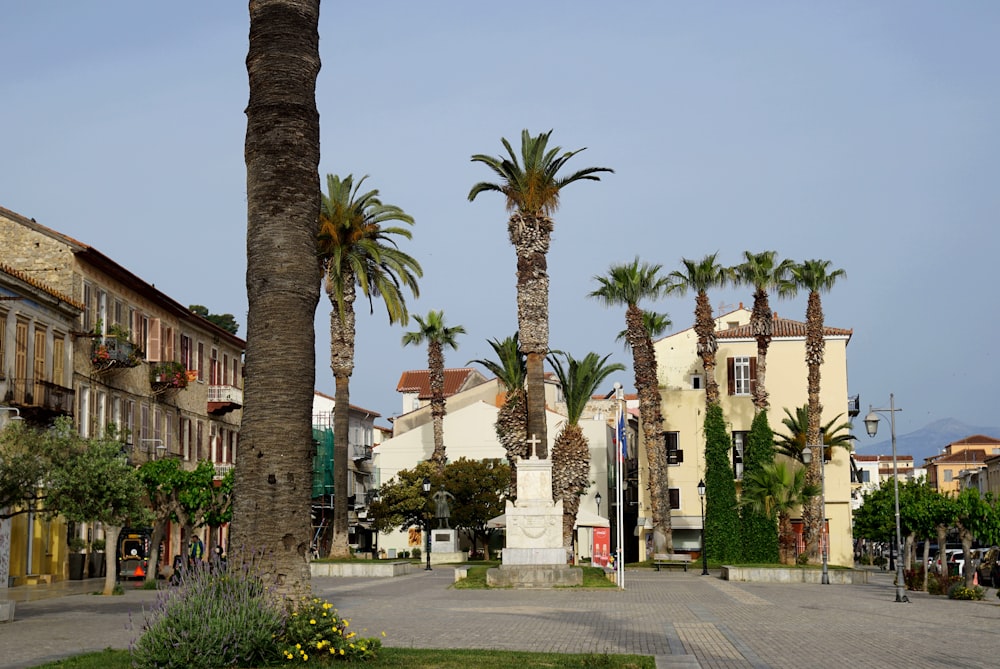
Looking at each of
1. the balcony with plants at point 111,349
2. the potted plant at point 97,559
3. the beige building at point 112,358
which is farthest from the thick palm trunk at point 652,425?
the potted plant at point 97,559

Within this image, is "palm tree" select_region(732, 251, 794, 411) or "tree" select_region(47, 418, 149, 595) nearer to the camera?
"tree" select_region(47, 418, 149, 595)

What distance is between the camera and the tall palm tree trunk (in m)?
46.1

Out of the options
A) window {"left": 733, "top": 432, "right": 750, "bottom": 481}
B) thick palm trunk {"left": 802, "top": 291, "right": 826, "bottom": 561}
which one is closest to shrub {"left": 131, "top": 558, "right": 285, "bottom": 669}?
thick palm trunk {"left": 802, "top": 291, "right": 826, "bottom": 561}

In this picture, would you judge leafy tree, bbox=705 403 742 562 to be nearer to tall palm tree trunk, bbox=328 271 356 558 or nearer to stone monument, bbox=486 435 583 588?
tall palm tree trunk, bbox=328 271 356 558

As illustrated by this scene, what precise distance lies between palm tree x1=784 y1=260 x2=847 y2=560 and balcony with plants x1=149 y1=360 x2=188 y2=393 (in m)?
27.3

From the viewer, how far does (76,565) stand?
3894cm

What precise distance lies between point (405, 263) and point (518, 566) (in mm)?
18883

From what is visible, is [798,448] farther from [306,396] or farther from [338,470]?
[306,396]

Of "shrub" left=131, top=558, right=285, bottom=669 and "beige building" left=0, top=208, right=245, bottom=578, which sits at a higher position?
"beige building" left=0, top=208, right=245, bottom=578

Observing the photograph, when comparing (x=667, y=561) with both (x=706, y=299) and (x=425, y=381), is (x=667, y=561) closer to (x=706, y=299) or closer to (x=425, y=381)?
(x=706, y=299)

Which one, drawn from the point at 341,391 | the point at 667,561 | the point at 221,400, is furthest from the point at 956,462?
the point at 341,391

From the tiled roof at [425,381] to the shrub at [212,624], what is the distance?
266 ft

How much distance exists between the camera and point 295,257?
42.9 feet

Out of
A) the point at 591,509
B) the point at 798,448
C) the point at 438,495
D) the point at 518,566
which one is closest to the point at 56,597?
the point at 518,566
